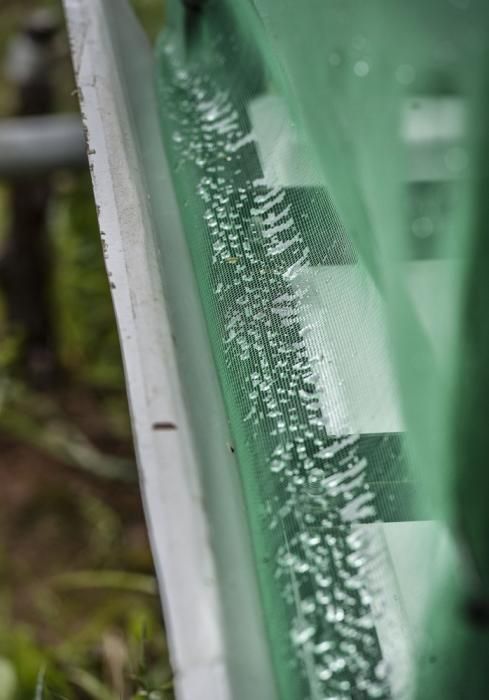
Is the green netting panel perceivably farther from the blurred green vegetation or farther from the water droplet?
the blurred green vegetation

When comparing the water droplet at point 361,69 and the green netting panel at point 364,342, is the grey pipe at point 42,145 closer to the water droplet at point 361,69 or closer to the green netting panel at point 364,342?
the green netting panel at point 364,342

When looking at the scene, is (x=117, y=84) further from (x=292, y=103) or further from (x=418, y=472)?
(x=418, y=472)

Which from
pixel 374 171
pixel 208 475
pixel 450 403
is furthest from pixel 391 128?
pixel 208 475

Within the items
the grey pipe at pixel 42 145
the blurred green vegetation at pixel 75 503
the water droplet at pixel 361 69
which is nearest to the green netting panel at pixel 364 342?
the water droplet at pixel 361 69

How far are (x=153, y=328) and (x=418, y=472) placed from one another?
13.6 inches

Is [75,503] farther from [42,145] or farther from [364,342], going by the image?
[364,342]

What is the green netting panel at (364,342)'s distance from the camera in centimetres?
56

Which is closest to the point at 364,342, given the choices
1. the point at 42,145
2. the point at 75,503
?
the point at 42,145

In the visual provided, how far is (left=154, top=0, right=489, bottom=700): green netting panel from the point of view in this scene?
0.56m

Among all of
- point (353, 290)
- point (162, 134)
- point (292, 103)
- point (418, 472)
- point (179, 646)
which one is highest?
point (162, 134)

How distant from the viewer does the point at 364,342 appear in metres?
0.69

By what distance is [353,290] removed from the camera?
73cm

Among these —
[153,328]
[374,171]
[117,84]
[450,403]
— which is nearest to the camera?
[450,403]

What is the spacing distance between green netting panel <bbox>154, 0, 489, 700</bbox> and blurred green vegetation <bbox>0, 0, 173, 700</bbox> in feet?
2.84
